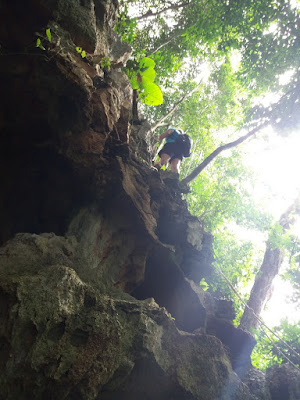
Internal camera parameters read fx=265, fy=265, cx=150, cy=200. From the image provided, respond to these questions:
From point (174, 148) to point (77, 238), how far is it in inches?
279

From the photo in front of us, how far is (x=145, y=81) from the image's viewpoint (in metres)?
7.16

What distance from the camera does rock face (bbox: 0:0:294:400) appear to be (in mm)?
3008

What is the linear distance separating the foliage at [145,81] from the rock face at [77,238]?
699 mm

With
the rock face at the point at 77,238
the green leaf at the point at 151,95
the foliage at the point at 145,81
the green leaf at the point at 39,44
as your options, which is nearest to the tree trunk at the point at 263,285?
the rock face at the point at 77,238

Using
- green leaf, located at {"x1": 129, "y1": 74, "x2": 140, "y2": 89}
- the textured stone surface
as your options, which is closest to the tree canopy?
green leaf, located at {"x1": 129, "y1": 74, "x2": 140, "y2": 89}

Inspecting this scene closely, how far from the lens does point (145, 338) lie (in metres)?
3.83

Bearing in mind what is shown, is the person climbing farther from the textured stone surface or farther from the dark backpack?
the textured stone surface

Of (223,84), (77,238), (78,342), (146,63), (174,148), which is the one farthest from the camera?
(223,84)

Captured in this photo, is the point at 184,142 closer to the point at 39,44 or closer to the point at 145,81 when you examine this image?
the point at 145,81

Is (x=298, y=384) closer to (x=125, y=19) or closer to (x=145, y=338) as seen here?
(x=145, y=338)

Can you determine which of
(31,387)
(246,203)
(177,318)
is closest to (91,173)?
(31,387)

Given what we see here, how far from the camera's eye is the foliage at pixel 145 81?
696 cm

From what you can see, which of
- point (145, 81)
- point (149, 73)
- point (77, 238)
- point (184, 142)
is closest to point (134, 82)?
point (145, 81)

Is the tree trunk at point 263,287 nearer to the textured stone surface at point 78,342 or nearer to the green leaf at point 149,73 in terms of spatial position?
the textured stone surface at point 78,342
